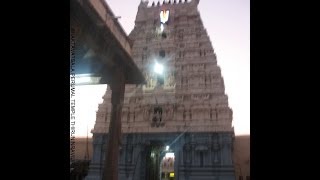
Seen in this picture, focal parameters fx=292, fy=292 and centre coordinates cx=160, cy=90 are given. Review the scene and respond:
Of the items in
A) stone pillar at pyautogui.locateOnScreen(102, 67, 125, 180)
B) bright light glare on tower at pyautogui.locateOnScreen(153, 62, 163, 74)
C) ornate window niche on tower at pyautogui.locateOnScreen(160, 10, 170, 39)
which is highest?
ornate window niche on tower at pyautogui.locateOnScreen(160, 10, 170, 39)

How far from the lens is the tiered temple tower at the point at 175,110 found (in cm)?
2525

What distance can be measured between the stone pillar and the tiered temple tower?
14304 mm

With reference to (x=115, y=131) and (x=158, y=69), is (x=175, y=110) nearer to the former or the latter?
(x=158, y=69)

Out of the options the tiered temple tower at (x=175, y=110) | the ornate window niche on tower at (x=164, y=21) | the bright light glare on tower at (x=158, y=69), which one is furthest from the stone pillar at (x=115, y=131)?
the ornate window niche on tower at (x=164, y=21)

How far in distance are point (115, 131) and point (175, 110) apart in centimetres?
1692

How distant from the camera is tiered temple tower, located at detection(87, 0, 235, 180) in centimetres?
2525

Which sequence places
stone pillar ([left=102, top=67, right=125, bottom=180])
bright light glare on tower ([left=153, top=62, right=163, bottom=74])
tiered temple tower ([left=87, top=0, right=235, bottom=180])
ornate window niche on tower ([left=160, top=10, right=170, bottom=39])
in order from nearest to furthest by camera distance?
stone pillar ([left=102, top=67, right=125, bottom=180]) < tiered temple tower ([left=87, top=0, right=235, bottom=180]) < bright light glare on tower ([left=153, top=62, right=163, bottom=74]) < ornate window niche on tower ([left=160, top=10, right=170, bottom=39])

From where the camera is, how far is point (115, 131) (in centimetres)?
1078

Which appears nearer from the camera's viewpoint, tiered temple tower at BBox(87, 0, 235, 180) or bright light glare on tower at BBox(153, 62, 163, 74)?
tiered temple tower at BBox(87, 0, 235, 180)

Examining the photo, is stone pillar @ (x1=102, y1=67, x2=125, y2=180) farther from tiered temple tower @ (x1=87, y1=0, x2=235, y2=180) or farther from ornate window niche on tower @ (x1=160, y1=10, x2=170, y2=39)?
ornate window niche on tower @ (x1=160, y1=10, x2=170, y2=39)

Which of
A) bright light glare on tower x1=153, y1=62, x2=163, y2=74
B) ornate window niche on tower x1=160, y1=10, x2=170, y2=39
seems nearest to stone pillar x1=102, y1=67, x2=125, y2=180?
bright light glare on tower x1=153, y1=62, x2=163, y2=74

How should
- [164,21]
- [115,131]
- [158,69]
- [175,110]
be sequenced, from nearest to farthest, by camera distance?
[115,131], [175,110], [158,69], [164,21]

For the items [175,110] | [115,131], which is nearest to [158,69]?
[175,110]
